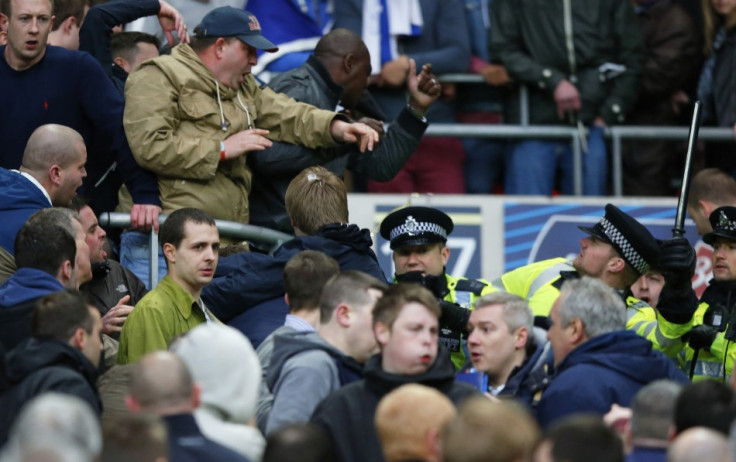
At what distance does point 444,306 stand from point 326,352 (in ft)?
4.90

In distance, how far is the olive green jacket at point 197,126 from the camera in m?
10.9

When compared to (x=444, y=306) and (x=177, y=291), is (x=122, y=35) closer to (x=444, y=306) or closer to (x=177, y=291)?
(x=177, y=291)

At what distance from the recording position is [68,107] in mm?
10922

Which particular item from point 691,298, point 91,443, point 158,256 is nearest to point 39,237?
point 158,256

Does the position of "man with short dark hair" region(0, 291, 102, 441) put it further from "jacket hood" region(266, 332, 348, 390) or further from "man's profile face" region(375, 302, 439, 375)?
"man's profile face" region(375, 302, 439, 375)

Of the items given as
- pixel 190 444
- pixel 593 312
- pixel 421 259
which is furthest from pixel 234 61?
pixel 190 444

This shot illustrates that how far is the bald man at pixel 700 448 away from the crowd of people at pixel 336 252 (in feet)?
0.04

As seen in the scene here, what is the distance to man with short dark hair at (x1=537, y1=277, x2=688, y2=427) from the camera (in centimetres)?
858

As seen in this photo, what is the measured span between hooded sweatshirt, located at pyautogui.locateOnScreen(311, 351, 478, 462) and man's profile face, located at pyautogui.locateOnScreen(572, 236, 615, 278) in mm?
2911

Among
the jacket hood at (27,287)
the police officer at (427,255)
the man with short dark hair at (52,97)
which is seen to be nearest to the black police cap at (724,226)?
the police officer at (427,255)

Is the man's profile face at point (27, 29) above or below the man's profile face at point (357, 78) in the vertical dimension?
above

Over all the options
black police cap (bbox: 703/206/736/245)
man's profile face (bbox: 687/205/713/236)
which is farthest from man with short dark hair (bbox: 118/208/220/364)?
man's profile face (bbox: 687/205/713/236)

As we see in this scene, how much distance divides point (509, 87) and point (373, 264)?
14.8 ft

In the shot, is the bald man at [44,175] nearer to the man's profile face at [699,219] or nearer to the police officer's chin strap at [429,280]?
the police officer's chin strap at [429,280]
